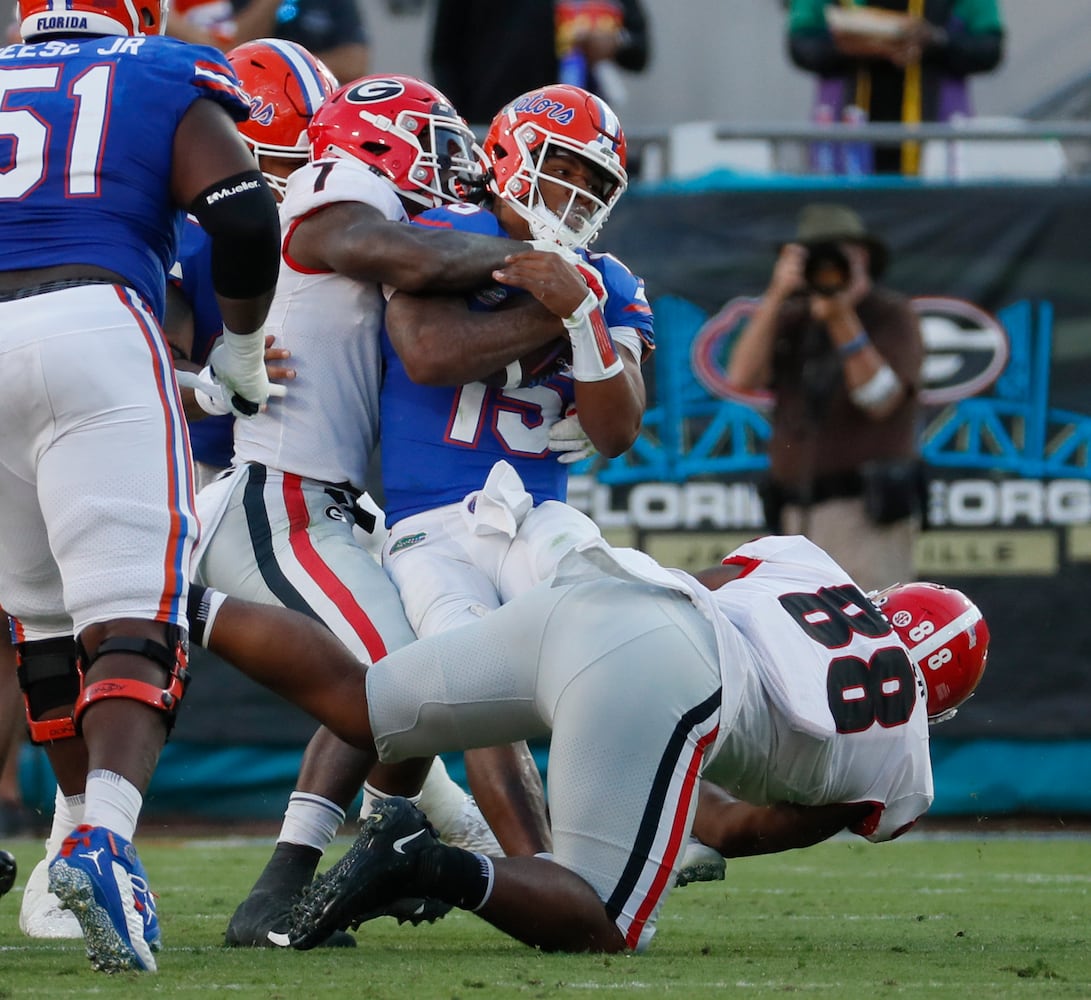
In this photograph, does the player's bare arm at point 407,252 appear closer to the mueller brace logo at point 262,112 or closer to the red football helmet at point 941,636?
the mueller brace logo at point 262,112

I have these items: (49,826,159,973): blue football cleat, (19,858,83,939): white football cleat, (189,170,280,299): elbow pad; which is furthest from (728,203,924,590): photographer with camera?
(49,826,159,973): blue football cleat

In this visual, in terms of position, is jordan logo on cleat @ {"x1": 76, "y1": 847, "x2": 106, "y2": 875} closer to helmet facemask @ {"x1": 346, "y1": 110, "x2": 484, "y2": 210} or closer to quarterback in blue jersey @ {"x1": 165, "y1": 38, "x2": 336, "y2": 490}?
quarterback in blue jersey @ {"x1": 165, "y1": 38, "x2": 336, "y2": 490}

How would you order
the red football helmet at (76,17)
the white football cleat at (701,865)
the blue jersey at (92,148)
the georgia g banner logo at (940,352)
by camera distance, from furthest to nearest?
the georgia g banner logo at (940,352) < the white football cleat at (701,865) < the red football helmet at (76,17) < the blue jersey at (92,148)

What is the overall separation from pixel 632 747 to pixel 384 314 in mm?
1384

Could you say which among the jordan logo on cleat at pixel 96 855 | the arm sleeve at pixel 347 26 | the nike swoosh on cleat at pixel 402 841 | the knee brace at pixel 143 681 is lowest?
the nike swoosh on cleat at pixel 402 841

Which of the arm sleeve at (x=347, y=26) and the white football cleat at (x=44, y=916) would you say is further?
the arm sleeve at (x=347, y=26)

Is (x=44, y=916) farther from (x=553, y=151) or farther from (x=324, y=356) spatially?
(x=553, y=151)

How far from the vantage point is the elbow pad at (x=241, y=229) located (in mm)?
3355

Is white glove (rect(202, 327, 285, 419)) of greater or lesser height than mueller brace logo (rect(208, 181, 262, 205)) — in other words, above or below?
below

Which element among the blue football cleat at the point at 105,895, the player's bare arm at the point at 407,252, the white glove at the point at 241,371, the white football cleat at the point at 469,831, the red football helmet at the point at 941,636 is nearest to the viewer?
the blue football cleat at the point at 105,895

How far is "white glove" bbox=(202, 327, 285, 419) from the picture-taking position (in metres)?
3.62

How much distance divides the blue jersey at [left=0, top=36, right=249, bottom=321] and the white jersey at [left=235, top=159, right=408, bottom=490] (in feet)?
2.45

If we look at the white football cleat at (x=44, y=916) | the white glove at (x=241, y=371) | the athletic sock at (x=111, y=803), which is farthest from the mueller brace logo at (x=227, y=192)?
the white football cleat at (x=44, y=916)

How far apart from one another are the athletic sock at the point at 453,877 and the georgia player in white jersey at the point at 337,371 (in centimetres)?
66
